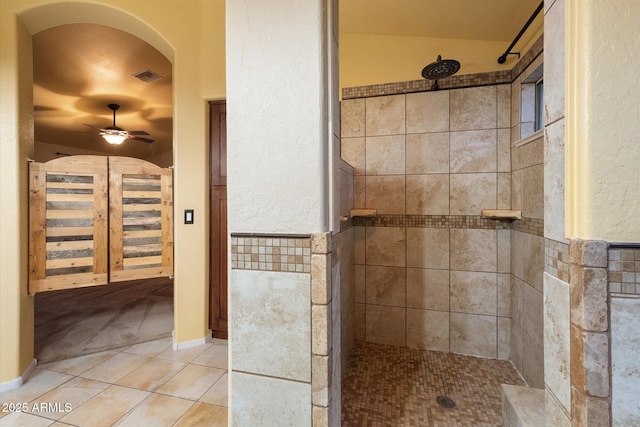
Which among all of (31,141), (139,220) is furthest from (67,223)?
(31,141)

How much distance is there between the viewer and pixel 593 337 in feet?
2.20

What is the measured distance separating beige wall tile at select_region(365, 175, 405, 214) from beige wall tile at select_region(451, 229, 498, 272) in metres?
0.52

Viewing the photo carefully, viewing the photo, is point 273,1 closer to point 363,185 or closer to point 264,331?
point 264,331

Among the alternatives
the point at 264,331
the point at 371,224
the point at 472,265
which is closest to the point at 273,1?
the point at 264,331

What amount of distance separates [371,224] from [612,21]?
1.91 metres

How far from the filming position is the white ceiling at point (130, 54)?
6.47 ft

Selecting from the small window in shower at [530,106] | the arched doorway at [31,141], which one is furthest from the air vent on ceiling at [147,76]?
the small window in shower at [530,106]

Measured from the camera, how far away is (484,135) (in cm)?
221

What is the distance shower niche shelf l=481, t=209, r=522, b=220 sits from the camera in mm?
1951

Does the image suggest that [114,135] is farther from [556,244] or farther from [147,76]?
[556,244]

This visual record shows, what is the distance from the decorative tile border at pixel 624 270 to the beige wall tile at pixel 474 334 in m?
1.79

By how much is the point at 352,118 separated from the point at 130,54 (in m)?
2.37

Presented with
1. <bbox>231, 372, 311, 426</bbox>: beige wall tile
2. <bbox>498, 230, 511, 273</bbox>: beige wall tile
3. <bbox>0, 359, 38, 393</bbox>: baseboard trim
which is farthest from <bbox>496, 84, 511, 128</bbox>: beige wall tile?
<bbox>0, 359, 38, 393</bbox>: baseboard trim

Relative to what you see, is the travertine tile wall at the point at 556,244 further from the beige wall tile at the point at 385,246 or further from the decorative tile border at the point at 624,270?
the beige wall tile at the point at 385,246
